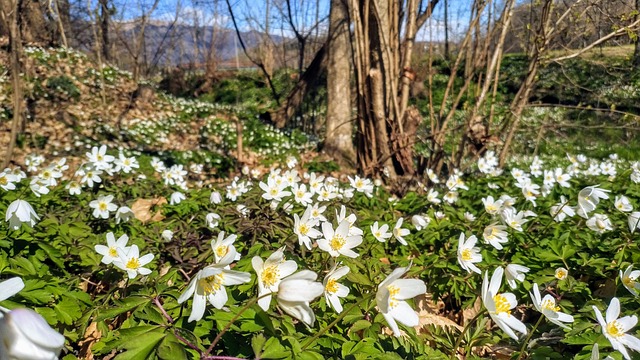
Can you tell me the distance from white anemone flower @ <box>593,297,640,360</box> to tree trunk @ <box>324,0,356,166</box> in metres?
5.34

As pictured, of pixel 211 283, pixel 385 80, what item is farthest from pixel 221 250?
pixel 385 80

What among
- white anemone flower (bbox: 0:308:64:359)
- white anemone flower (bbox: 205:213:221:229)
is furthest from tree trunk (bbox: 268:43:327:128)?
white anemone flower (bbox: 0:308:64:359)

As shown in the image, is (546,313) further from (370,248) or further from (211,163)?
(211,163)

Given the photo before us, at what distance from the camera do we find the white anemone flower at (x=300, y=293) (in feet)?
3.41

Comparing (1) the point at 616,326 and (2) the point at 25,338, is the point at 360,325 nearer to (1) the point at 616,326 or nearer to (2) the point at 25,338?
(1) the point at 616,326

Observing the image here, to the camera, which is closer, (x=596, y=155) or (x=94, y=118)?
(x=94, y=118)

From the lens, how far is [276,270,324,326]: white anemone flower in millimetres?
1040

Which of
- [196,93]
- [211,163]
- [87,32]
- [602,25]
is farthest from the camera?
[87,32]

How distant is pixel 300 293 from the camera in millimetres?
1043

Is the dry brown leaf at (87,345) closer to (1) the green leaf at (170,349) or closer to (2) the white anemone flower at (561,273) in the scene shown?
(1) the green leaf at (170,349)

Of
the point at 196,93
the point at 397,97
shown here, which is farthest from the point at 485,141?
the point at 196,93

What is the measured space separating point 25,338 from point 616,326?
5.20 feet

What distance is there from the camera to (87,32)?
17.9 meters

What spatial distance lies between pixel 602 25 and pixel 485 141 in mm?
1560
